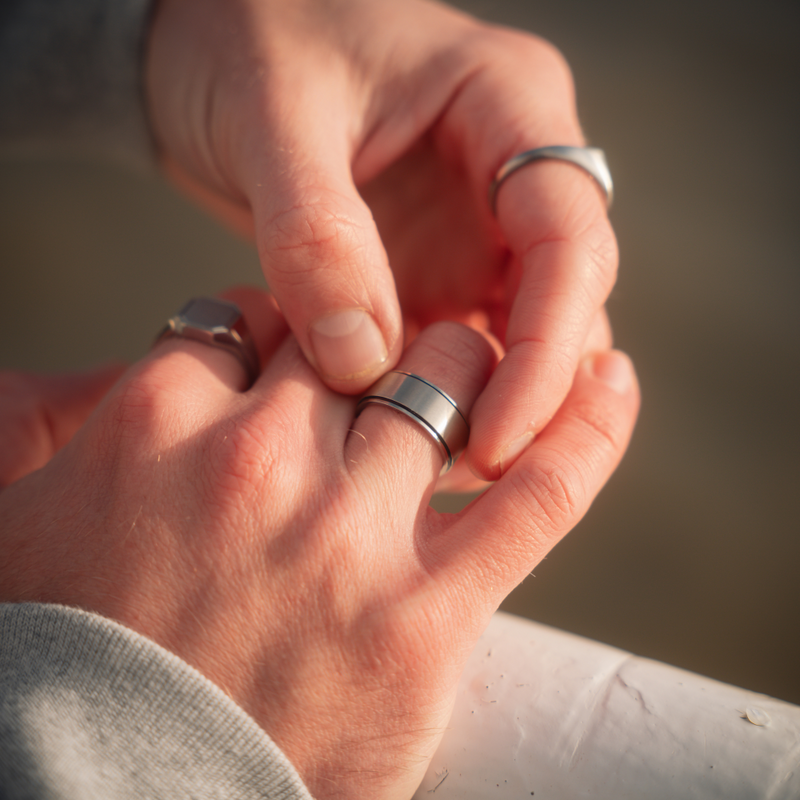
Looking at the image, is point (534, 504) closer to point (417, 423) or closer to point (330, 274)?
point (417, 423)

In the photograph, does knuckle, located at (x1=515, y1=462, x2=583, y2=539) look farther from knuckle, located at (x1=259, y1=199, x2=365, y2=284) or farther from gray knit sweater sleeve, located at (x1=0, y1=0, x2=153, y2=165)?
gray knit sweater sleeve, located at (x1=0, y1=0, x2=153, y2=165)

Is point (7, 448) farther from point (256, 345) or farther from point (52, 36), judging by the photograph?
point (52, 36)

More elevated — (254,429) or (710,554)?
(254,429)

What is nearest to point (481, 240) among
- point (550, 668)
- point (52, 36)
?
point (550, 668)

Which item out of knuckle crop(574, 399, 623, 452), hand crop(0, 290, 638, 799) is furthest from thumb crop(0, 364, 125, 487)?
knuckle crop(574, 399, 623, 452)

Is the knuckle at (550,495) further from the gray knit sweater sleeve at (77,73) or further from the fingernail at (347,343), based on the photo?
the gray knit sweater sleeve at (77,73)

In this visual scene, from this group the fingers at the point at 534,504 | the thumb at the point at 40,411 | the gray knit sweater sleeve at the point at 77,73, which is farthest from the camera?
the gray knit sweater sleeve at the point at 77,73

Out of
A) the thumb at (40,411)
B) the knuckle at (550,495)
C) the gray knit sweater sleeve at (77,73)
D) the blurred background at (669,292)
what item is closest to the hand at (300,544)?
the knuckle at (550,495)

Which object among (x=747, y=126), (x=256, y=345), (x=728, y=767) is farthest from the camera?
(x=747, y=126)
